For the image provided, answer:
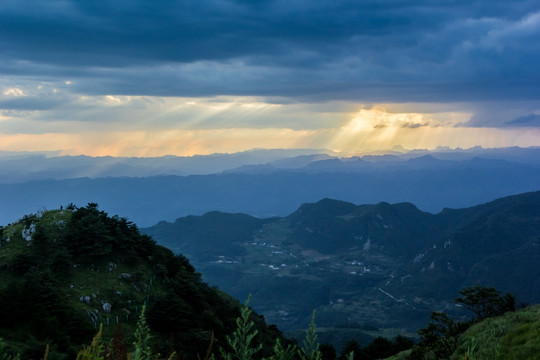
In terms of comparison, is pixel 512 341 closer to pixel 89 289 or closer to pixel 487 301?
pixel 487 301

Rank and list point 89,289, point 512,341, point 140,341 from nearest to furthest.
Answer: point 140,341 < point 512,341 < point 89,289

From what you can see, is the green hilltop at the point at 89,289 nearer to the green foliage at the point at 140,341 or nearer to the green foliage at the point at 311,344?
the green foliage at the point at 140,341

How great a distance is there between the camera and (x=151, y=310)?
4603 cm

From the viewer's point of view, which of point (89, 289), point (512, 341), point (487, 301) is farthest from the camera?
point (487, 301)

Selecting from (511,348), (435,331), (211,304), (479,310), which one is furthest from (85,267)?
(479,310)

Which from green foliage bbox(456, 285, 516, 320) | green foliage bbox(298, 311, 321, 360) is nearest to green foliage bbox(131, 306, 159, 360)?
green foliage bbox(298, 311, 321, 360)

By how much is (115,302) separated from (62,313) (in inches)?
326

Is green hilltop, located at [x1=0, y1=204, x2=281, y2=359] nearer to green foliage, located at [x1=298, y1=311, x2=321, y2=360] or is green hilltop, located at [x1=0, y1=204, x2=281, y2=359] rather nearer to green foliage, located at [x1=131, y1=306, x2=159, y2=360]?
green foliage, located at [x1=131, y1=306, x2=159, y2=360]

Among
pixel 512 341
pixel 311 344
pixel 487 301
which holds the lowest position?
pixel 487 301

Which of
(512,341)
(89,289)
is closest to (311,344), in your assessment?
(512,341)

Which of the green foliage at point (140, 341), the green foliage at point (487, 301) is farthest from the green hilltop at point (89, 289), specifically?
the green foliage at point (487, 301)

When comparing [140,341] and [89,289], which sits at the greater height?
[140,341]

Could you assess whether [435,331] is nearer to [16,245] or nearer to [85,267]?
[85,267]

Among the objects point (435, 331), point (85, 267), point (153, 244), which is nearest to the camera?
point (435, 331)
